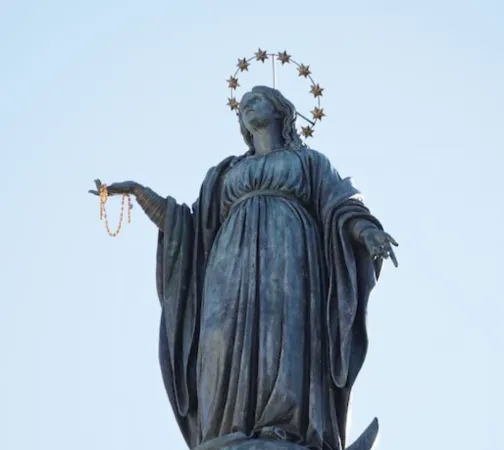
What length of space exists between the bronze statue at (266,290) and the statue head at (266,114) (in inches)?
0.6

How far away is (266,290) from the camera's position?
60.9 ft

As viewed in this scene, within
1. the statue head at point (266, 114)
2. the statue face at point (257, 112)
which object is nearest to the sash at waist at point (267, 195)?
the statue head at point (266, 114)

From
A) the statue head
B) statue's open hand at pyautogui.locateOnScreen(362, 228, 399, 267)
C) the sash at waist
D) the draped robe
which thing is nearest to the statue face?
the statue head

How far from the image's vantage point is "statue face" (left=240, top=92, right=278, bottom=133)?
2014 centimetres

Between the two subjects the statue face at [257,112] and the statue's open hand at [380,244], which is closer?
the statue's open hand at [380,244]

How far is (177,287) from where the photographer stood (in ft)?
63.9

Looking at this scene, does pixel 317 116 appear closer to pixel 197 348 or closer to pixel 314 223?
pixel 314 223

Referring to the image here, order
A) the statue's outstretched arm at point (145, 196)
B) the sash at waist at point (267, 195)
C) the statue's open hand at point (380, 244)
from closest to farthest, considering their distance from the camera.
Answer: the statue's open hand at point (380, 244), the sash at waist at point (267, 195), the statue's outstretched arm at point (145, 196)

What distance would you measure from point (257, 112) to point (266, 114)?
94 millimetres

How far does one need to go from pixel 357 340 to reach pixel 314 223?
4.32 feet

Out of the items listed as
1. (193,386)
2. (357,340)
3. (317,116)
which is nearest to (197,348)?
A: (193,386)

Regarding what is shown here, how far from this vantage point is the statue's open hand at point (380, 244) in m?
18.4

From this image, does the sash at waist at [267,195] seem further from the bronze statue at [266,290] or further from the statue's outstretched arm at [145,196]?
the statue's outstretched arm at [145,196]

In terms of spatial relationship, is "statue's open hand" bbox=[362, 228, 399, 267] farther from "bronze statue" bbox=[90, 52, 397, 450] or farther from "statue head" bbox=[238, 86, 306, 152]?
"statue head" bbox=[238, 86, 306, 152]
